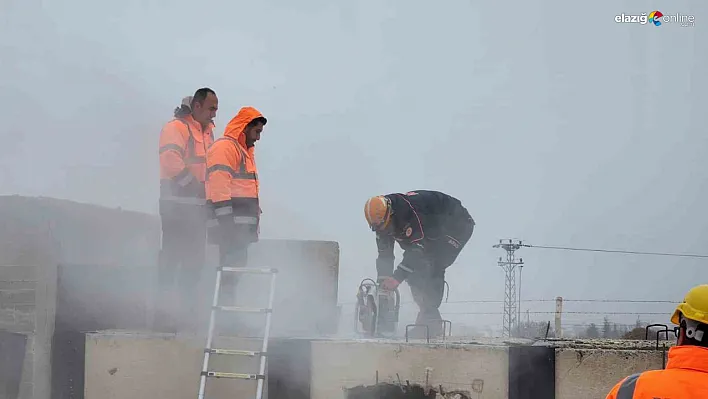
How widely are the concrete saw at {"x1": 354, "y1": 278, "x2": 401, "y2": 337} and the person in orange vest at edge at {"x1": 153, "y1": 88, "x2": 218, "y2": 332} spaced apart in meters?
1.30

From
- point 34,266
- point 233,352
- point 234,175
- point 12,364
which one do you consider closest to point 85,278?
point 34,266

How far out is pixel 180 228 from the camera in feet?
21.8

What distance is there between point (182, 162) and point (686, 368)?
4.79m

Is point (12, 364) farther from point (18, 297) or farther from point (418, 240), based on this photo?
point (418, 240)

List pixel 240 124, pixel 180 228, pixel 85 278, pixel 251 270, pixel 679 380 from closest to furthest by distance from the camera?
pixel 679 380, pixel 251 270, pixel 85 278, pixel 240 124, pixel 180 228

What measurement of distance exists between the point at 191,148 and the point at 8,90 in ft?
7.10

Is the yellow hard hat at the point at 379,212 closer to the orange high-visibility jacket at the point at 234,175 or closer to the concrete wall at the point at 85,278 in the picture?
the concrete wall at the point at 85,278

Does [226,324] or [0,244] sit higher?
[0,244]

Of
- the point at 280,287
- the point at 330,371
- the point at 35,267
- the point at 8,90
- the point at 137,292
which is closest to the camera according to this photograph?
the point at 330,371

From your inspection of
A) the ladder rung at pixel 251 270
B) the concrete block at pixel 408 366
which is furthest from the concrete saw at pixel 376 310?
the ladder rung at pixel 251 270

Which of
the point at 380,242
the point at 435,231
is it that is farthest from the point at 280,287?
the point at 435,231

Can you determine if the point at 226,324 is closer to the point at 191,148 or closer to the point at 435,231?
the point at 191,148

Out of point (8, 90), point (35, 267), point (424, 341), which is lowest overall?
point (424, 341)

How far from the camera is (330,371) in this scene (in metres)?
5.59
